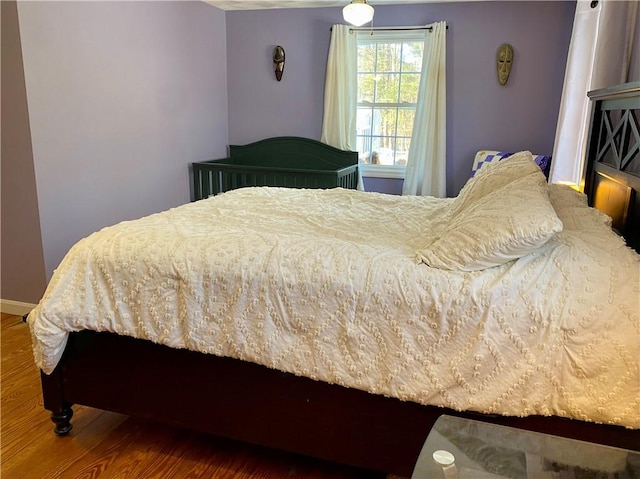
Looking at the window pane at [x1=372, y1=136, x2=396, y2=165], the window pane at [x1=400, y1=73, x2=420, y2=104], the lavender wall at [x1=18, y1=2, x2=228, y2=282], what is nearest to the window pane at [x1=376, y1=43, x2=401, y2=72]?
the window pane at [x1=400, y1=73, x2=420, y2=104]

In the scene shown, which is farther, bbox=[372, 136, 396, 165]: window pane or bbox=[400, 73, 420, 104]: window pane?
bbox=[372, 136, 396, 165]: window pane

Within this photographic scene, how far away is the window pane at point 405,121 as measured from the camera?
4680 mm

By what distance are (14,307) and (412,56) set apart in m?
3.79

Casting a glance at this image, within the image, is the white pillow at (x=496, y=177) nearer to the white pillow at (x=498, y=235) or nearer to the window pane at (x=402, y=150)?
the white pillow at (x=498, y=235)

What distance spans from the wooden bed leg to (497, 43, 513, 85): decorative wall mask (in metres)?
4.02

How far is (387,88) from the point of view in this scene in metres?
4.70

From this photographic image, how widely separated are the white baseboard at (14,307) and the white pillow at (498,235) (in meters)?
2.72

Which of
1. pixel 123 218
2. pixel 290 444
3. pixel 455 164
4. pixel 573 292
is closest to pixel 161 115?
pixel 123 218

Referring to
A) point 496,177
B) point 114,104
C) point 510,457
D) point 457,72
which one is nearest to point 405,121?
point 457,72

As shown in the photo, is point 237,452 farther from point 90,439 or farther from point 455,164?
point 455,164

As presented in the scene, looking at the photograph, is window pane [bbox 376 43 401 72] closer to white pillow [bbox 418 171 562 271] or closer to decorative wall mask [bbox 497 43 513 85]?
decorative wall mask [bbox 497 43 513 85]

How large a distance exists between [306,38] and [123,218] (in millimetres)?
2450

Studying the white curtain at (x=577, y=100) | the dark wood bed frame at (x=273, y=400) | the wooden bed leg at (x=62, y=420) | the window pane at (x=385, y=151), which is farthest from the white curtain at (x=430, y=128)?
the wooden bed leg at (x=62, y=420)

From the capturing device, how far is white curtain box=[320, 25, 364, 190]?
455 centimetres
